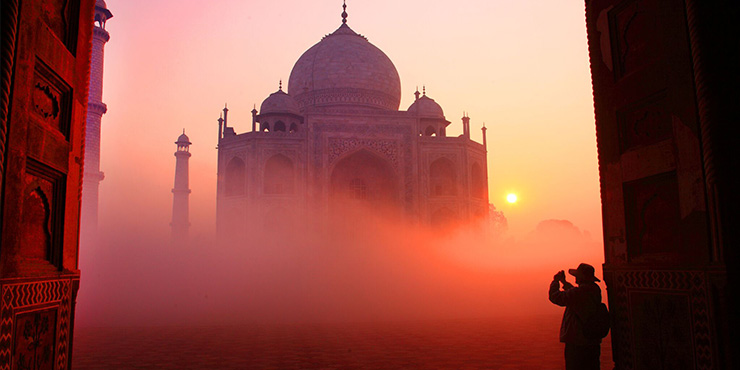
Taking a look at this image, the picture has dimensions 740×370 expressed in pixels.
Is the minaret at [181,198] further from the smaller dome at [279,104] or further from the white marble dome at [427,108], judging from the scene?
the white marble dome at [427,108]

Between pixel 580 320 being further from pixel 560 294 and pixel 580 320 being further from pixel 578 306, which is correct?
pixel 560 294

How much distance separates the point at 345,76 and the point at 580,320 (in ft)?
82.7

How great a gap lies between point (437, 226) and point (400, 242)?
2121 mm

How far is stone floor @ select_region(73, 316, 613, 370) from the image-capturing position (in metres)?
6.21

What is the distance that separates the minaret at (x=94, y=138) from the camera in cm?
2247

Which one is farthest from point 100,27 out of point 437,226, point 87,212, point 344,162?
point 437,226

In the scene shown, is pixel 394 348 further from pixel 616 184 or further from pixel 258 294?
pixel 258 294

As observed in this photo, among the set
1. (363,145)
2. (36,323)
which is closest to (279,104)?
(363,145)

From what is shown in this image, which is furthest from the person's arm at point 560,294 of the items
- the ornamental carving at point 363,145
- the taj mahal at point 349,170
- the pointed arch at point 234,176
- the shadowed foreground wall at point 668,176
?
the pointed arch at point 234,176

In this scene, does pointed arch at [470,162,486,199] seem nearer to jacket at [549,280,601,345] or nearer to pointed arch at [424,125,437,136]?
pointed arch at [424,125,437,136]

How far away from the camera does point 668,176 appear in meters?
3.63

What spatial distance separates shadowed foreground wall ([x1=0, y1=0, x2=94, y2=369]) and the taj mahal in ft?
62.6

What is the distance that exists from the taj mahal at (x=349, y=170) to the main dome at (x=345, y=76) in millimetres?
3436

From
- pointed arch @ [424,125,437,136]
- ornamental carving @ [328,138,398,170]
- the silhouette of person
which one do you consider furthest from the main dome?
the silhouette of person
